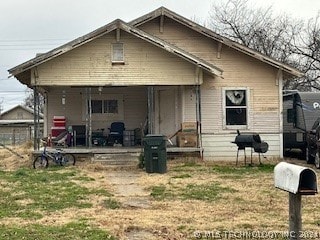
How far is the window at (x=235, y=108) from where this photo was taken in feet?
67.8

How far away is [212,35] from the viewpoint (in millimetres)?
20406

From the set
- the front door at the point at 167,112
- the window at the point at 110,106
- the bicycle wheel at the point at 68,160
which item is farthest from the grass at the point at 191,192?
the window at the point at 110,106

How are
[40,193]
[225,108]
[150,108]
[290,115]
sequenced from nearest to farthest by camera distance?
[40,193] → [150,108] → [225,108] → [290,115]

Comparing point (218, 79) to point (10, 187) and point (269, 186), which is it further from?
point (10, 187)

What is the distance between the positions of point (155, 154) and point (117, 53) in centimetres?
473

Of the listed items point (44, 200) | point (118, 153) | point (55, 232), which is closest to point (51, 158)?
point (118, 153)

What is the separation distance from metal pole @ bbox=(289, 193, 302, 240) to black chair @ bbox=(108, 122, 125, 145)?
1725 cm

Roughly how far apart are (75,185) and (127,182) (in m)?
1.58

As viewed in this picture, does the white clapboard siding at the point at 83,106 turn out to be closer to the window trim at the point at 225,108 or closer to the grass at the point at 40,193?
the window trim at the point at 225,108

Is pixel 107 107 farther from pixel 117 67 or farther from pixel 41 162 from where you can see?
pixel 41 162

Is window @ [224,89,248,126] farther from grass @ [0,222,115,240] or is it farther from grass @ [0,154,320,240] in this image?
grass @ [0,222,115,240]

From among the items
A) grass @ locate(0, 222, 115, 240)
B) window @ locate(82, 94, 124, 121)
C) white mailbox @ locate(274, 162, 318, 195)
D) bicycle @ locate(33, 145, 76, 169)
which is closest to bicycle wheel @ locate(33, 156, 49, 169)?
bicycle @ locate(33, 145, 76, 169)

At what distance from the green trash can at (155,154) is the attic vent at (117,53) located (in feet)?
13.1

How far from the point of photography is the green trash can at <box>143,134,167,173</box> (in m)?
16.5
